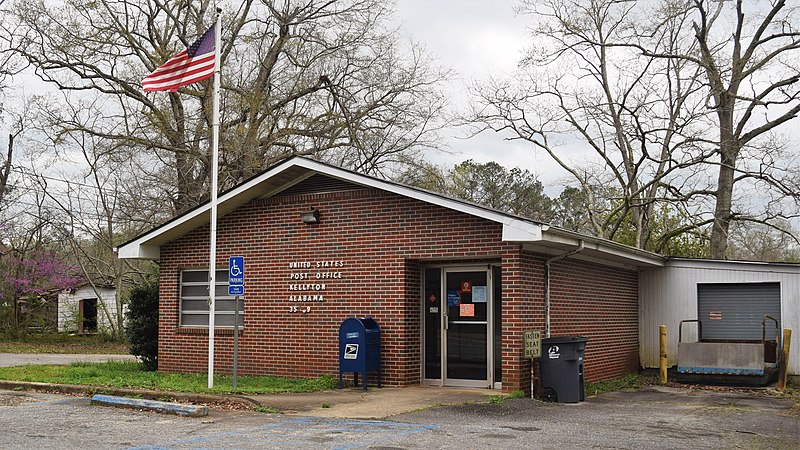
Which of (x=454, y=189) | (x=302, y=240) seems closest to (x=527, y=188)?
(x=454, y=189)

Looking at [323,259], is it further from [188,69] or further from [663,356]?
[663,356]

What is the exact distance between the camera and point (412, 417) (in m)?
11.7

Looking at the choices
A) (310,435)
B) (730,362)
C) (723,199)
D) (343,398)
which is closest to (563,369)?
(343,398)

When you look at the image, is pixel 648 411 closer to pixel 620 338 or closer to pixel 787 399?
pixel 787 399

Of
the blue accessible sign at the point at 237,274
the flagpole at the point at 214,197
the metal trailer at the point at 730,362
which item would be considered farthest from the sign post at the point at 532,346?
the flagpole at the point at 214,197

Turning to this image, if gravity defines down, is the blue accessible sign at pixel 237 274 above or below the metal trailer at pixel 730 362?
above

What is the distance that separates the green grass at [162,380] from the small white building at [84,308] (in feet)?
73.9

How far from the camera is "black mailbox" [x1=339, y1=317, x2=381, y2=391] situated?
48.3 feet

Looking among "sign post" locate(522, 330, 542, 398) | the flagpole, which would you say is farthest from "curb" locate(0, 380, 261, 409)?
"sign post" locate(522, 330, 542, 398)

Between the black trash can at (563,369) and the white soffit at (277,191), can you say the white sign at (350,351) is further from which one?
the black trash can at (563,369)

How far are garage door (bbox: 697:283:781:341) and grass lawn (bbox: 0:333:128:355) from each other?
19860 millimetres

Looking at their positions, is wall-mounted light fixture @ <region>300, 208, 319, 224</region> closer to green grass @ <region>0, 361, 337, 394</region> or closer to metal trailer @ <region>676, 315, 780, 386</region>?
green grass @ <region>0, 361, 337, 394</region>

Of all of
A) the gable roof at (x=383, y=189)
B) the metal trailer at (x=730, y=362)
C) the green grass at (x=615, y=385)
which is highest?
the gable roof at (x=383, y=189)

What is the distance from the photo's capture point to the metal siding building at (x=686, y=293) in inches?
704
